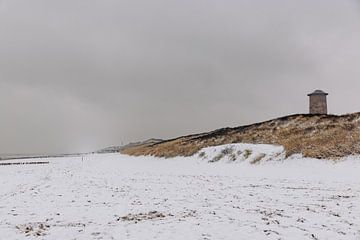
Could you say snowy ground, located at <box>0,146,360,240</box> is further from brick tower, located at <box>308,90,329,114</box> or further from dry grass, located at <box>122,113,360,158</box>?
brick tower, located at <box>308,90,329,114</box>

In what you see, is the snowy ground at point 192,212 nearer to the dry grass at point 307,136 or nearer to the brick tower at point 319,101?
the dry grass at point 307,136

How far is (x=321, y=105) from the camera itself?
252 ft

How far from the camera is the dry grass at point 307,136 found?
32412mm

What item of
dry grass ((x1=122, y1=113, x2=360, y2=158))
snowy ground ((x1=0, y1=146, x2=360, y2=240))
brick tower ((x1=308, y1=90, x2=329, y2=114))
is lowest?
snowy ground ((x1=0, y1=146, x2=360, y2=240))

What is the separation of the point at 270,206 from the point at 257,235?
5.29 m

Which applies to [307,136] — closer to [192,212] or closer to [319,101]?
[192,212]

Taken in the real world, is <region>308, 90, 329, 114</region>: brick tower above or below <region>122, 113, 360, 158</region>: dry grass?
above

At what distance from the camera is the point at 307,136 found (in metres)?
38.6

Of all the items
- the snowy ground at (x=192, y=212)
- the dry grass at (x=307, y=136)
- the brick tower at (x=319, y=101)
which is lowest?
the snowy ground at (x=192, y=212)

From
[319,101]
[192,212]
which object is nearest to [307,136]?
[192,212]

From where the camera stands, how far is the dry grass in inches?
1276

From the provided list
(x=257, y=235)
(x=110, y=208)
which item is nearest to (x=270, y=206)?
(x=257, y=235)

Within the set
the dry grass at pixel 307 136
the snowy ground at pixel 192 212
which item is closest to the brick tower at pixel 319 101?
the dry grass at pixel 307 136

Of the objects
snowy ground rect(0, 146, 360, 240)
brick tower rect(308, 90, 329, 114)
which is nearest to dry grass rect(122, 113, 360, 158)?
snowy ground rect(0, 146, 360, 240)
